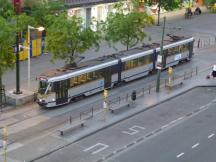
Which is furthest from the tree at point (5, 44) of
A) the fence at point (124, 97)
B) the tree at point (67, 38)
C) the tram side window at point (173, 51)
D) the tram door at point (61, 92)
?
the tram side window at point (173, 51)

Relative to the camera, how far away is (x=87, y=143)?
127ft

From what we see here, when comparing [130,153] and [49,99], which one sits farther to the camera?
[49,99]

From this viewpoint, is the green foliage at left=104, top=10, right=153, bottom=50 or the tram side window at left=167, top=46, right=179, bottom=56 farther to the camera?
the tram side window at left=167, top=46, right=179, bottom=56

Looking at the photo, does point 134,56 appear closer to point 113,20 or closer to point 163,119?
point 113,20

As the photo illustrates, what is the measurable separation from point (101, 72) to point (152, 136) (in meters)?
10.8

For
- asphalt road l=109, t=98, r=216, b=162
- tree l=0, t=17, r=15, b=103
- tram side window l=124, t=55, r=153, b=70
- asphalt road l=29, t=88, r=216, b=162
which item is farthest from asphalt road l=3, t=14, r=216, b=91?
asphalt road l=109, t=98, r=216, b=162

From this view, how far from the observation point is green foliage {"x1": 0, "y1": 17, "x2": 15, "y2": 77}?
4371 cm

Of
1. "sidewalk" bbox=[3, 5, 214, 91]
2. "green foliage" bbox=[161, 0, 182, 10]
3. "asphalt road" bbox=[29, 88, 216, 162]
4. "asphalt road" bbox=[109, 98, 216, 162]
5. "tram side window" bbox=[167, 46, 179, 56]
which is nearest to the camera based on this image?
"asphalt road" bbox=[109, 98, 216, 162]

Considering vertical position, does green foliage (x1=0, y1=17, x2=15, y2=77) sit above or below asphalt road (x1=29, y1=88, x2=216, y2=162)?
above

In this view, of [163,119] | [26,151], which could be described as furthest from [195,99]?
[26,151]

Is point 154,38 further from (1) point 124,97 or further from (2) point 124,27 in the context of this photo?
(1) point 124,97

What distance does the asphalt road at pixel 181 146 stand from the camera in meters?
36.4

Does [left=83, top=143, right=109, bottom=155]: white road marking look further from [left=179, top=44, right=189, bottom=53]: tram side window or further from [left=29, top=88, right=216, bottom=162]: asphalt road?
[left=179, top=44, right=189, bottom=53]: tram side window

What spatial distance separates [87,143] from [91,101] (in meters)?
9.68
